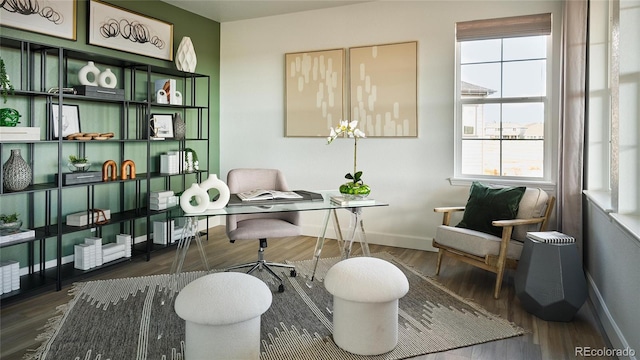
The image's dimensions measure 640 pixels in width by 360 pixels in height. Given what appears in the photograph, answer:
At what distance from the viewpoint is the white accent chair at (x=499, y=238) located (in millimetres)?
3336

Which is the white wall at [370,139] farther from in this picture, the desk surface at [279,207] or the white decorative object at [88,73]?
the white decorative object at [88,73]

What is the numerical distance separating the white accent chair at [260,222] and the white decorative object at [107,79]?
1450 millimetres

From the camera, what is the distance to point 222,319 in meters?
2.07

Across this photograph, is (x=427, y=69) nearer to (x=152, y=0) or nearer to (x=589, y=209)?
(x=589, y=209)

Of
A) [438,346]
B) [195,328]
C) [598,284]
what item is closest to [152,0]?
[195,328]

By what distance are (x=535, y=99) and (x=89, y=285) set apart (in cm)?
427

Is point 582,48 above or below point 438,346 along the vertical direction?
above

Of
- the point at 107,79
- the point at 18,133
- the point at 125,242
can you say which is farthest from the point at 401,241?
the point at 18,133

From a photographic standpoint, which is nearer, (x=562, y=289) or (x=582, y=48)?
(x=562, y=289)

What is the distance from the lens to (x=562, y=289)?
2812 mm

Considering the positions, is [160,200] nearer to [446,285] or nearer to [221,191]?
[221,191]

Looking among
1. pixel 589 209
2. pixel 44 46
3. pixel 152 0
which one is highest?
pixel 152 0

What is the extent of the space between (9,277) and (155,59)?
2.67 metres

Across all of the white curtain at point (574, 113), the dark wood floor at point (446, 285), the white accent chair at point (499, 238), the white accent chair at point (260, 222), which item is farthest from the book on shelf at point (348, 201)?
the white curtain at point (574, 113)
